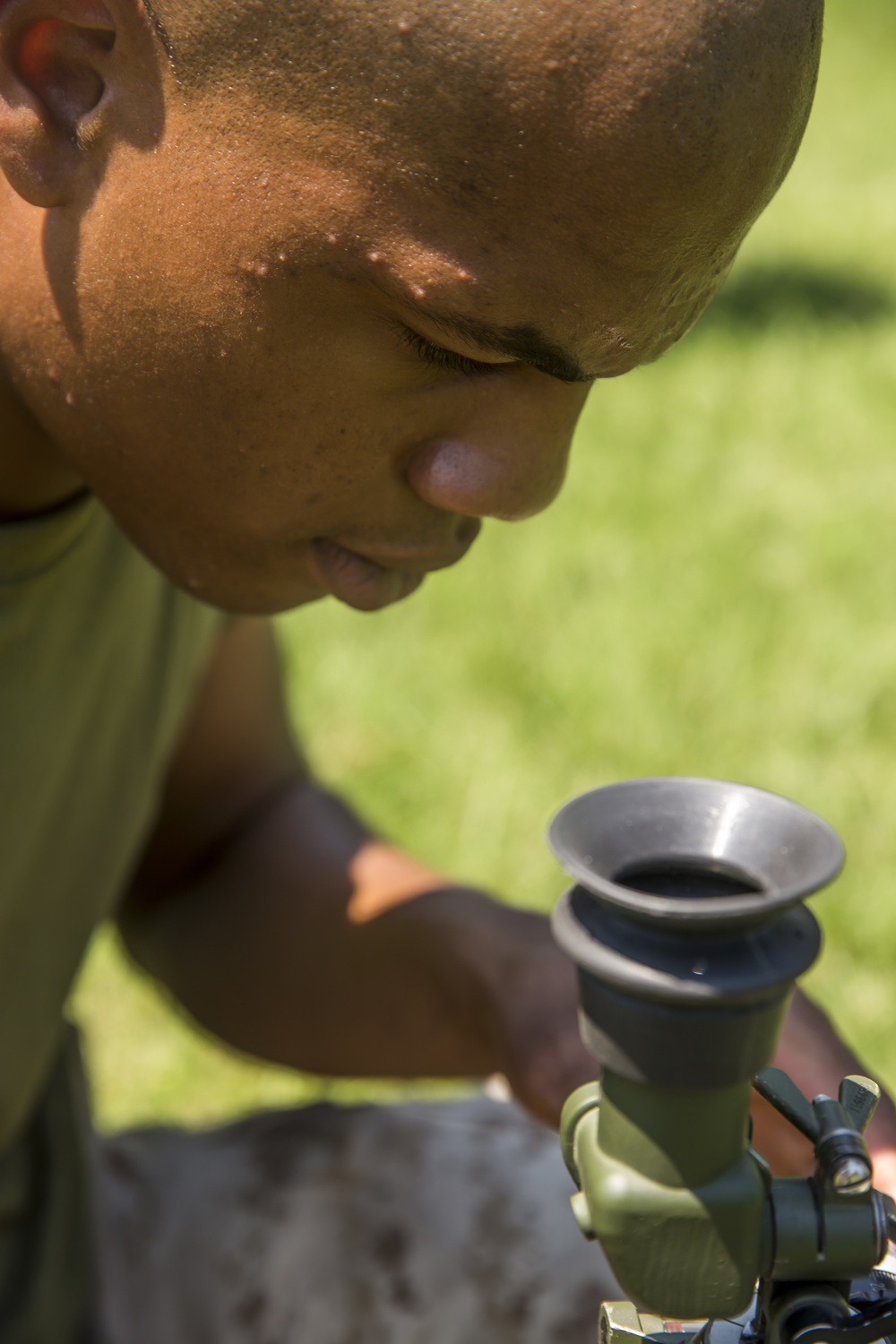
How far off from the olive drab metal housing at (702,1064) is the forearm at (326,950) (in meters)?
0.79

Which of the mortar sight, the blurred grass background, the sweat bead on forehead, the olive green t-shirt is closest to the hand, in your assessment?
the olive green t-shirt

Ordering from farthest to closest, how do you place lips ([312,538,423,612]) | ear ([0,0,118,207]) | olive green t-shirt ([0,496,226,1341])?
1. olive green t-shirt ([0,496,226,1341])
2. lips ([312,538,423,612])
3. ear ([0,0,118,207])

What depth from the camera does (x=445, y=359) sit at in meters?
1.07

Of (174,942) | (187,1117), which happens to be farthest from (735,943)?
(187,1117)

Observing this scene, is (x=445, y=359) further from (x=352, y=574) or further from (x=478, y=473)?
(x=352, y=574)

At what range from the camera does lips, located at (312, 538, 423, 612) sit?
1213mm

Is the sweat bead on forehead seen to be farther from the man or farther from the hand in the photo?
the hand

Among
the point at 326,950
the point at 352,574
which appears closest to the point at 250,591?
the point at 352,574

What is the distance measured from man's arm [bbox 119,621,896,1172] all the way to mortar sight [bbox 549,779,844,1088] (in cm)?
66

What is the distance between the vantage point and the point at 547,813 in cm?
315

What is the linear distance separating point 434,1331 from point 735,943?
971 mm

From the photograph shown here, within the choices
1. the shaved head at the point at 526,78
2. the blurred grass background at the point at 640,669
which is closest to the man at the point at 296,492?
the shaved head at the point at 526,78

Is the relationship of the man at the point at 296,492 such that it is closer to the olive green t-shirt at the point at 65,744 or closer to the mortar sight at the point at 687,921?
the olive green t-shirt at the point at 65,744

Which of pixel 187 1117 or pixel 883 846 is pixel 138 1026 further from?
pixel 883 846
